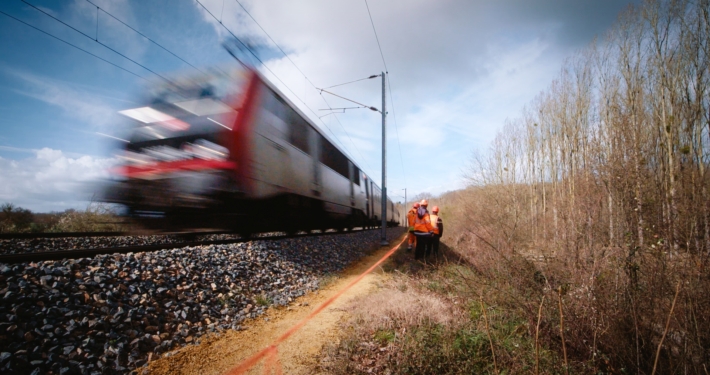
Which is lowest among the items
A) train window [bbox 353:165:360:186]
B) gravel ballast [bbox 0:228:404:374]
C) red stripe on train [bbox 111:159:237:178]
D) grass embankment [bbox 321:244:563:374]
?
grass embankment [bbox 321:244:563:374]

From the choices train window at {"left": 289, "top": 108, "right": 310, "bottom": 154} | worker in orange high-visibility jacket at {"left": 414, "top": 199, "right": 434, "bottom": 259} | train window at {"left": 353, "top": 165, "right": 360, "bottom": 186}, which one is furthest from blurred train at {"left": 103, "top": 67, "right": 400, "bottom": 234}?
train window at {"left": 353, "top": 165, "right": 360, "bottom": 186}

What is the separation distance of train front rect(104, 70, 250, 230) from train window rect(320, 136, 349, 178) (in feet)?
14.4

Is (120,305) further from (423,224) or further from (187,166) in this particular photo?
(423,224)

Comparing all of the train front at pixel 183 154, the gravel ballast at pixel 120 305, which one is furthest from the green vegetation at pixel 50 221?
the gravel ballast at pixel 120 305

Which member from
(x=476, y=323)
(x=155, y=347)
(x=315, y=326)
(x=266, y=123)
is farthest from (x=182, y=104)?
(x=476, y=323)

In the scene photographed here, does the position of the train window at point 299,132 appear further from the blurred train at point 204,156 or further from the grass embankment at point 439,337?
the grass embankment at point 439,337

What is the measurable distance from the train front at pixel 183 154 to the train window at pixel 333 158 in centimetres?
440

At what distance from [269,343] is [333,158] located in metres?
8.33

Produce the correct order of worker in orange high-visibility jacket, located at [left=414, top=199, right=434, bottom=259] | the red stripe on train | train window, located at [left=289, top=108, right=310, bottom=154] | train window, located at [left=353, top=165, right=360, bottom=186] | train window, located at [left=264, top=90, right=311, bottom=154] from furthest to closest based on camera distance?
train window, located at [left=353, top=165, right=360, bottom=186]
worker in orange high-visibility jacket, located at [left=414, top=199, right=434, bottom=259]
train window, located at [left=289, top=108, right=310, bottom=154]
train window, located at [left=264, top=90, right=311, bottom=154]
the red stripe on train

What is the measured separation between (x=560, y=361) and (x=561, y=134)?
69.4 ft

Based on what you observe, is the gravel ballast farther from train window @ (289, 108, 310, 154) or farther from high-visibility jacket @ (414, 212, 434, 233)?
high-visibility jacket @ (414, 212, 434, 233)

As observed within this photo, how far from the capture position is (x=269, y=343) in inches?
132

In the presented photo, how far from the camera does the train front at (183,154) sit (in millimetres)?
5543

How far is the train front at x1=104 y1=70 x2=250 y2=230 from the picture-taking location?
5.54 metres
